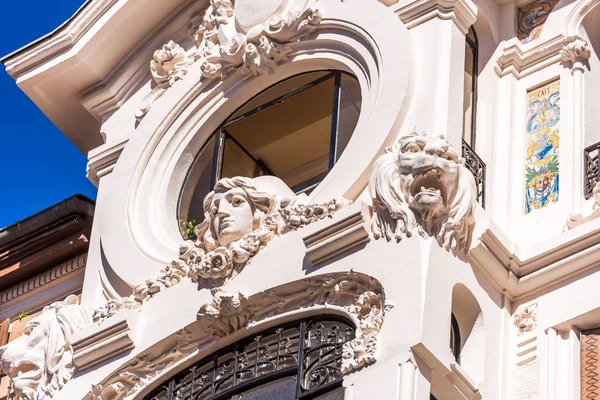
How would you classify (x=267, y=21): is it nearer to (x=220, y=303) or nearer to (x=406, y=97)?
(x=406, y=97)

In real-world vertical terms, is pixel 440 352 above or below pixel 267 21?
below

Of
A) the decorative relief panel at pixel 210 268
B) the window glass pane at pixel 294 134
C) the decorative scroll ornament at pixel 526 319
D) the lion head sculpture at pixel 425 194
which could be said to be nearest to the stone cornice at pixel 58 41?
the window glass pane at pixel 294 134

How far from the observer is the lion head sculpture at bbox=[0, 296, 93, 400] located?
16016mm

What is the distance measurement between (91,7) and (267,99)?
6.32 ft

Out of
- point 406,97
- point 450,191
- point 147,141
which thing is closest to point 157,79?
point 147,141

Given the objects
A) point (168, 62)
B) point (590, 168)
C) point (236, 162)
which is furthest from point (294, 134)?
point (590, 168)

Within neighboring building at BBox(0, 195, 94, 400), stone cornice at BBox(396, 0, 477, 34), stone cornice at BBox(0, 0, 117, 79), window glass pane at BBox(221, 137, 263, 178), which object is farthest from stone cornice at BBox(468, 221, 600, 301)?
stone cornice at BBox(0, 0, 117, 79)

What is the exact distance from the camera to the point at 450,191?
14516mm

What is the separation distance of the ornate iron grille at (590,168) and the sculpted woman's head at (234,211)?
240 centimetres

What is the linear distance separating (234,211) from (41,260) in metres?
3.22

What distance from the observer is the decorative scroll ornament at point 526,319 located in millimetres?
14805

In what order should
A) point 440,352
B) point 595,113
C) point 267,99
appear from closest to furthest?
point 440,352, point 595,113, point 267,99

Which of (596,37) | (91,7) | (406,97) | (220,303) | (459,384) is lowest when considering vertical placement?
(459,384)

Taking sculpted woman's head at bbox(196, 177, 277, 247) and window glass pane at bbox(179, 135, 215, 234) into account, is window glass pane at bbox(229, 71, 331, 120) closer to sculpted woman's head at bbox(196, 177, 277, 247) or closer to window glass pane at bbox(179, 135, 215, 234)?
window glass pane at bbox(179, 135, 215, 234)
